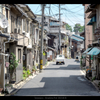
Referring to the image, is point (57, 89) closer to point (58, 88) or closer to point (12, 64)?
point (58, 88)

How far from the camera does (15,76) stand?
57.4 ft

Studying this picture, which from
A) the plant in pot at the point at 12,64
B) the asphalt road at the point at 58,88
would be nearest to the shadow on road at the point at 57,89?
the asphalt road at the point at 58,88

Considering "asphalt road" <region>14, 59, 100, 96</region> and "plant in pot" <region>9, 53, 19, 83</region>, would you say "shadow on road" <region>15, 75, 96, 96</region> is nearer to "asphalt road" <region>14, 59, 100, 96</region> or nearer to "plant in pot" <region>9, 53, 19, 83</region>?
"asphalt road" <region>14, 59, 100, 96</region>

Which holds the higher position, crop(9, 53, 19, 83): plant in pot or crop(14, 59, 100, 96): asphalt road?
crop(9, 53, 19, 83): plant in pot

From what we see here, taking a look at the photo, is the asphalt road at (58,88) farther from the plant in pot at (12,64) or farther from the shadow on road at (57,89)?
the plant in pot at (12,64)

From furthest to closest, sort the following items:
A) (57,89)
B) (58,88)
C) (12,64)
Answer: (12,64) → (58,88) → (57,89)

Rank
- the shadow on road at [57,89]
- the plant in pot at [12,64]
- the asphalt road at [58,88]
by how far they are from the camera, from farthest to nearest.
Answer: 1. the plant in pot at [12,64]
2. the shadow on road at [57,89]
3. the asphalt road at [58,88]

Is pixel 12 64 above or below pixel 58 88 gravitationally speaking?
above

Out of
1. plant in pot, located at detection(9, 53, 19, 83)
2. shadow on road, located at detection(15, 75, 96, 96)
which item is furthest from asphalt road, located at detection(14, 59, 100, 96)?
plant in pot, located at detection(9, 53, 19, 83)

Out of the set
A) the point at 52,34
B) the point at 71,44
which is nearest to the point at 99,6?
the point at 52,34

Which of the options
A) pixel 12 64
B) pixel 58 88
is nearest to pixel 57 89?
pixel 58 88

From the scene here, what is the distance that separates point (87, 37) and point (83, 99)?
32.8 m

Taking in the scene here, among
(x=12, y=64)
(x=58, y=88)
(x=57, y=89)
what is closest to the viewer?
(x=57, y=89)
